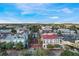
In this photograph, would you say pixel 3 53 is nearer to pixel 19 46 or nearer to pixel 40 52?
pixel 19 46

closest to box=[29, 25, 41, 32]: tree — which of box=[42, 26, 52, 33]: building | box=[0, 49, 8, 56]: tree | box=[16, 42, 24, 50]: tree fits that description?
box=[42, 26, 52, 33]: building

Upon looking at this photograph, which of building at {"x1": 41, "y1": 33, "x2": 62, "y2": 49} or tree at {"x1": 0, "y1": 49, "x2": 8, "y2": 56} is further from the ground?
building at {"x1": 41, "y1": 33, "x2": 62, "y2": 49}

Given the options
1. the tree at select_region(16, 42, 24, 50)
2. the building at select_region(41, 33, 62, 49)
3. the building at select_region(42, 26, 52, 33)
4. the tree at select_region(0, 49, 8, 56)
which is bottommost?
the tree at select_region(0, 49, 8, 56)

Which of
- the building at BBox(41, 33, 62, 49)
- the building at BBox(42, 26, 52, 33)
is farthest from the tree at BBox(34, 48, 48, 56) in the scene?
the building at BBox(42, 26, 52, 33)

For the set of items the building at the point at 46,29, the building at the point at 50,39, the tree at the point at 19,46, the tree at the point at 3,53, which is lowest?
the tree at the point at 3,53

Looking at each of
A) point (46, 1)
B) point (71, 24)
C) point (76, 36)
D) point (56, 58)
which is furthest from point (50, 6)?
point (56, 58)

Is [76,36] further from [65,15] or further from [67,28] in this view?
[65,15]

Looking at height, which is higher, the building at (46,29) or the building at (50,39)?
the building at (46,29)

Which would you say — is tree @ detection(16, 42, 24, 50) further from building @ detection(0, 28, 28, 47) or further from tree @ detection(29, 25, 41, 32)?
tree @ detection(29, 25, 41, 32)

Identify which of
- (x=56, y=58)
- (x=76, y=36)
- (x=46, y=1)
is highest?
(x=46, y=1)

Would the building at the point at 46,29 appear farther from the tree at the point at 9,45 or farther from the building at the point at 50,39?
the tree at the point at 9,45

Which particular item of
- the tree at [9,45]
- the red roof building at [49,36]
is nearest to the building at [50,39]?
the red roof building at [49,36]
